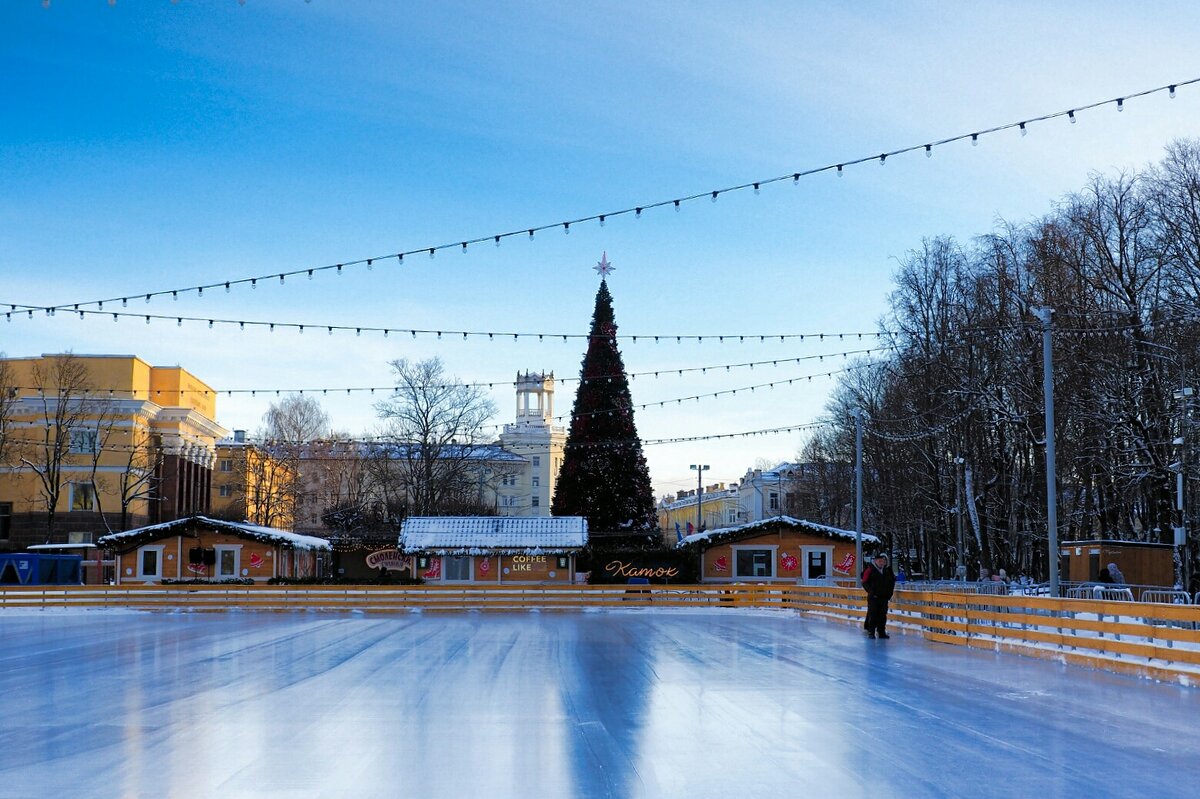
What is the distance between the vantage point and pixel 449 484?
223ft

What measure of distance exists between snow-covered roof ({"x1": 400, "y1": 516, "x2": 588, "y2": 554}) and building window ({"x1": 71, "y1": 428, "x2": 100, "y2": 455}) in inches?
910

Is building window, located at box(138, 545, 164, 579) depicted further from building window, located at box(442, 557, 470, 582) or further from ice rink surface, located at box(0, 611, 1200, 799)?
ice rink surface, located at box(0, 611, 1200, 799)

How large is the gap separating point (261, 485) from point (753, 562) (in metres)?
37.8

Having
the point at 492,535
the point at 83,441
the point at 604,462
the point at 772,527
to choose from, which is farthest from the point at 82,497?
the point at 772,527

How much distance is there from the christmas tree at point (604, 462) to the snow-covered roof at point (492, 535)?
17.2ft

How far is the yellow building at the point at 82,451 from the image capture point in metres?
65.3

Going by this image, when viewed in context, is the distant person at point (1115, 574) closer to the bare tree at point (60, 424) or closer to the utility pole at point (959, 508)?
the utility pole at point (959, 508)

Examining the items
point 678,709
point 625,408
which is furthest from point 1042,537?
point 678,709

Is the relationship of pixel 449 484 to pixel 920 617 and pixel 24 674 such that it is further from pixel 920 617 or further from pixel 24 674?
pixel 24 674

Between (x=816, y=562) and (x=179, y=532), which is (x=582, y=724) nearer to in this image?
(x=816, y=562)

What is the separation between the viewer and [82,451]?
2682 inches

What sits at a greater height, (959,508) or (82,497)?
(82,497)

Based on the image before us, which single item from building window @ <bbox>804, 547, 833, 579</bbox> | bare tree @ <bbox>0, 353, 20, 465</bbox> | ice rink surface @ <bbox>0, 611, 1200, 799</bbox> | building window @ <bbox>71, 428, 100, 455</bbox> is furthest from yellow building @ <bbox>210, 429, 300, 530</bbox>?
ice rink surface @ <bbox>0, 611, 1200, 799</bbox>

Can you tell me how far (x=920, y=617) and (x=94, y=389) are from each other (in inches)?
2116
